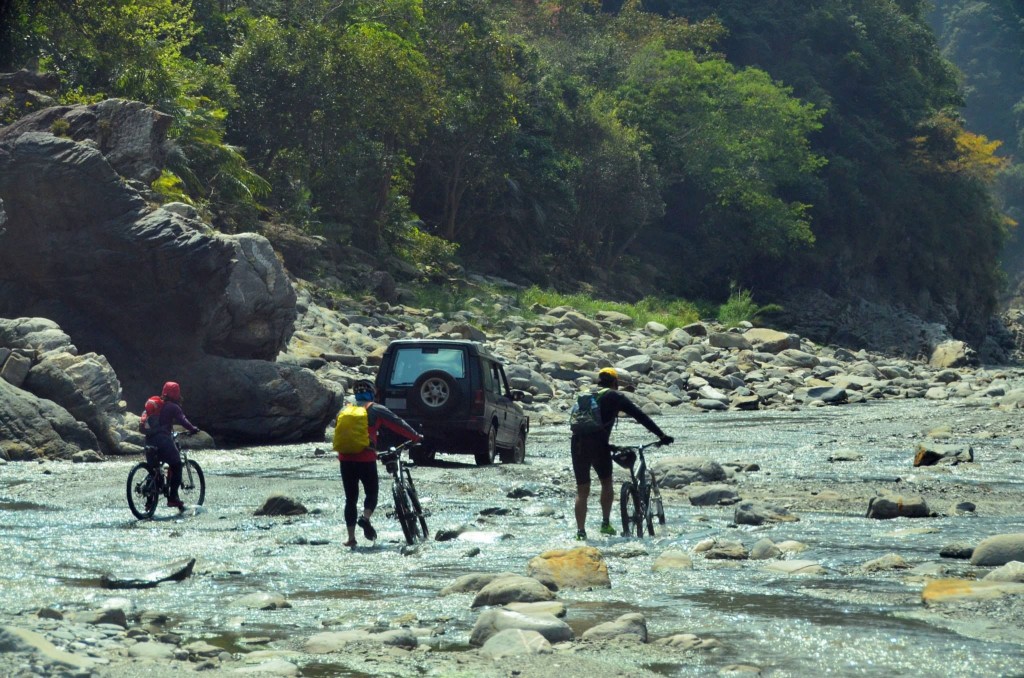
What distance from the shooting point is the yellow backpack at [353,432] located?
11617 millimetres

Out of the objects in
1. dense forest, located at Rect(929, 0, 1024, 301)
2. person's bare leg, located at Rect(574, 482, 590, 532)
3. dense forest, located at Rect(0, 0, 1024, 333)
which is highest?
dense forest, located at Rect(929, 0, 1024, 301)

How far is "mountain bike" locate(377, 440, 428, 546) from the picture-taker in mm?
11406

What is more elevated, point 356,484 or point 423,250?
point 423,250

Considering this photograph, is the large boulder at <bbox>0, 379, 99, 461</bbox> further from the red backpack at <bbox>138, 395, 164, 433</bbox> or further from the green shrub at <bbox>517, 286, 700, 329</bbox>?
the green shrub at <bbox>517, 286, 700, 329</bbox>

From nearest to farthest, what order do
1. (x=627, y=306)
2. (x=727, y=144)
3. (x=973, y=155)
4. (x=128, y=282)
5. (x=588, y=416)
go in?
(x=588, y=416), (x=128, y=282), (x=627, y=306), (x=727, y=144), (x=973, y=155)

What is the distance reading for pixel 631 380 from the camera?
114 feet

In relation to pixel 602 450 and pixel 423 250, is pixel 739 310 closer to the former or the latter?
pixel 423 250

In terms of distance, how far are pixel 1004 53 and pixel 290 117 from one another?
103996 millimetres

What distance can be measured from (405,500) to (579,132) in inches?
1699

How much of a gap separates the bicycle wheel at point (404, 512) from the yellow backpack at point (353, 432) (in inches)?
19.4

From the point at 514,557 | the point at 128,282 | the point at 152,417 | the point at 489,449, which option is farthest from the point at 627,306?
the point at 514,557

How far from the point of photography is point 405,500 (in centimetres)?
1143

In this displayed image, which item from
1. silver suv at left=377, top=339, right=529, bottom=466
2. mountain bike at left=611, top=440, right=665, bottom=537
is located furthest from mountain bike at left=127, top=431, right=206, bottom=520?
mountain bike at left=611, top=440, right=665, bottom=537

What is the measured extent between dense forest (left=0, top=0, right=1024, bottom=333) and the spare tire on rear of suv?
11688 mm
